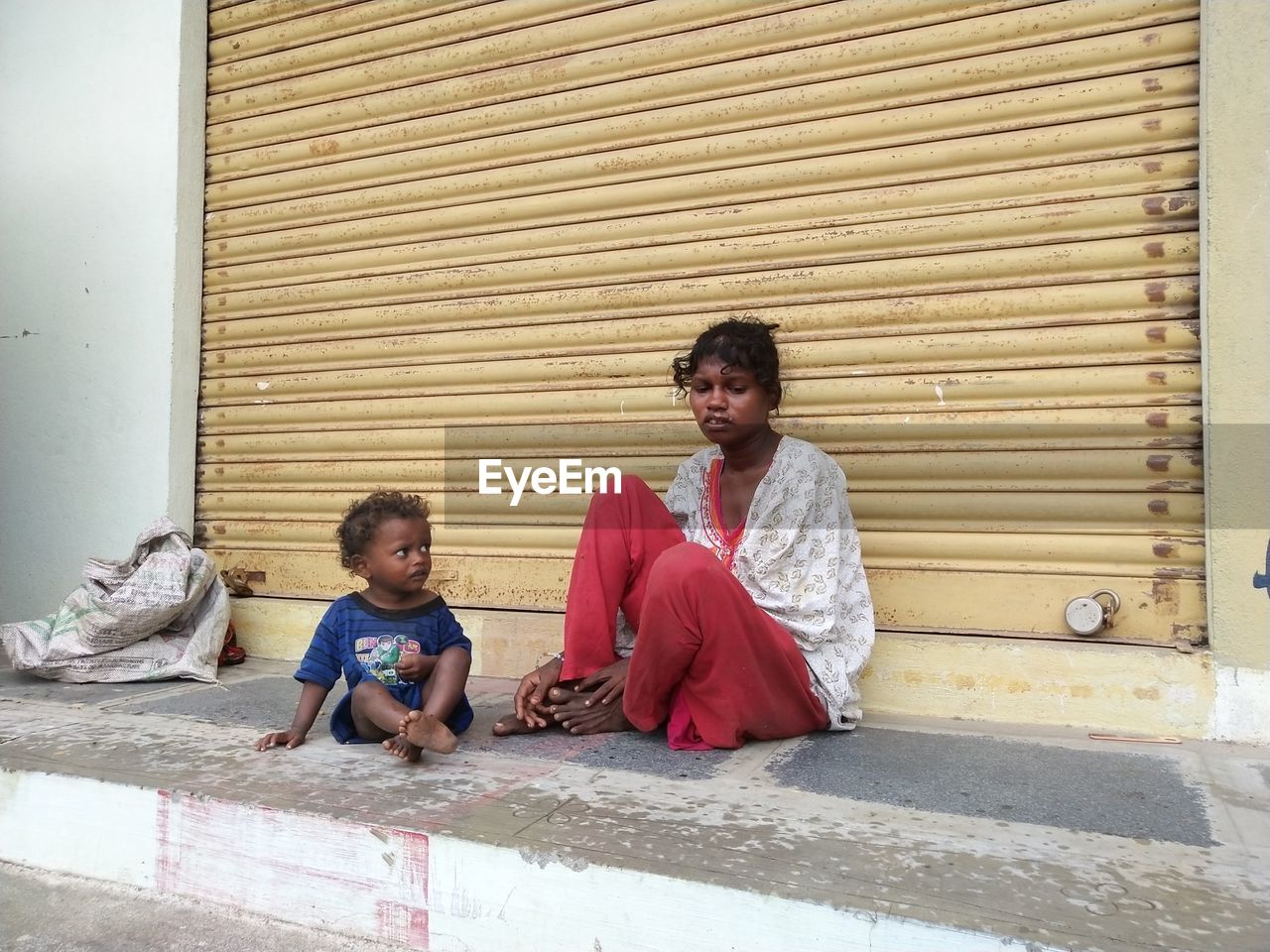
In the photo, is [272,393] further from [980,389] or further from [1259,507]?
[1259,507]

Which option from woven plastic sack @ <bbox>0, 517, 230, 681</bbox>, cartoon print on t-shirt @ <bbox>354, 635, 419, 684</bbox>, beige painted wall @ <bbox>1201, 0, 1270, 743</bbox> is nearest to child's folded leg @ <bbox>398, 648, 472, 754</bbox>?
cartoon print on t-shirt @ <bbox>354, 635, 419, 684</bbox>

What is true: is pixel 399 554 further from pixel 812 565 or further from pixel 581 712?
pixel 812 565

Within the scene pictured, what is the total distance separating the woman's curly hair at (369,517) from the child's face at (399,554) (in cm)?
2

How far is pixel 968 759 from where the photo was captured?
7.87ft

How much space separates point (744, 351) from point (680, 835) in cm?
148

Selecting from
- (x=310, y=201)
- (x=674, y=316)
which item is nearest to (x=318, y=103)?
(x=310, y=201)

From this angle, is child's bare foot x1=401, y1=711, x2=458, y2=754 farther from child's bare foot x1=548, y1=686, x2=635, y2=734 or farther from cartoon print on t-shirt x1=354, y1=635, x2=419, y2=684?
child's bare foot x1=548, y1=686, x2=635, y2=734

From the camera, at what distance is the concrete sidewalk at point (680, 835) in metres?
1.53

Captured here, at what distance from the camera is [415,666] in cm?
252

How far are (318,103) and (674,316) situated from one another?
2084 mm

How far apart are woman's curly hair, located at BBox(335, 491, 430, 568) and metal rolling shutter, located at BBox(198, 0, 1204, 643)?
3.39 feet

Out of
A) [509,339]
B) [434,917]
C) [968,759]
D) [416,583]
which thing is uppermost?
[509,339]

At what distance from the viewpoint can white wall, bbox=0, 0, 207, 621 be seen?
14.2ft

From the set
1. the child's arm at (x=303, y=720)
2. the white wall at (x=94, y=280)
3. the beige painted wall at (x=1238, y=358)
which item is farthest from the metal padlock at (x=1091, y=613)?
the white wall at (x=94, y=280)
